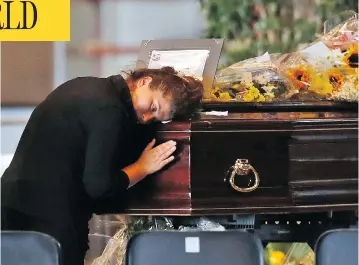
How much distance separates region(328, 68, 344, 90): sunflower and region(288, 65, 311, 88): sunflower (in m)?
0.07

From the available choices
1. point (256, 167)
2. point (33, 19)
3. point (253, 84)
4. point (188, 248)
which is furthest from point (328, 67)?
point (33, 19)

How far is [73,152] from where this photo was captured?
5.80 ft

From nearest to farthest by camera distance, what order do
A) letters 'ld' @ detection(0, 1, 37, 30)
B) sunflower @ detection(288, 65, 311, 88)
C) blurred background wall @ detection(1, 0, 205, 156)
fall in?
1. letters 'ld' @ detection(0, 1, 37, 30)
2. blurred background wall @ detection(1, 0, 205, 156)
3. sunflower @ detection(288, 65, 311, 88)

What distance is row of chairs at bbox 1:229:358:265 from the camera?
1635mm

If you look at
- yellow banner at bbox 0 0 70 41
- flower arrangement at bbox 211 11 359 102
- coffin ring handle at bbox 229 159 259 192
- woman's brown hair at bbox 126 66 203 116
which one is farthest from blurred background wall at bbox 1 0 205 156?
coffin ring handle at bbox 229 159 259 192

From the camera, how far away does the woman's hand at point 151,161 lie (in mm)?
1785

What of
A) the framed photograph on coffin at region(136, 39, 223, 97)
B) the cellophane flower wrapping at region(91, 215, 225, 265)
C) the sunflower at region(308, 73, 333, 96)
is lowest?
the cellophane flower wrapping at region(91, 215, 225, 265)

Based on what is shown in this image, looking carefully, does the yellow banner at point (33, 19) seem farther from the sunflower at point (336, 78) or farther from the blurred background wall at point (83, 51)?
the sunflower at point (336, 78)

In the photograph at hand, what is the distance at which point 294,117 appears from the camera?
1.82m

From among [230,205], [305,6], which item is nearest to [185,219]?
[230,205]

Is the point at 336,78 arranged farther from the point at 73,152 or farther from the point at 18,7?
the point at 18,7

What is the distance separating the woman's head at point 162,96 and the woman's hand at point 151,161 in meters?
0.08

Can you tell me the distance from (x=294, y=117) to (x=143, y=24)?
0.64 m

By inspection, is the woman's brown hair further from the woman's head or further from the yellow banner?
the yellow banner
